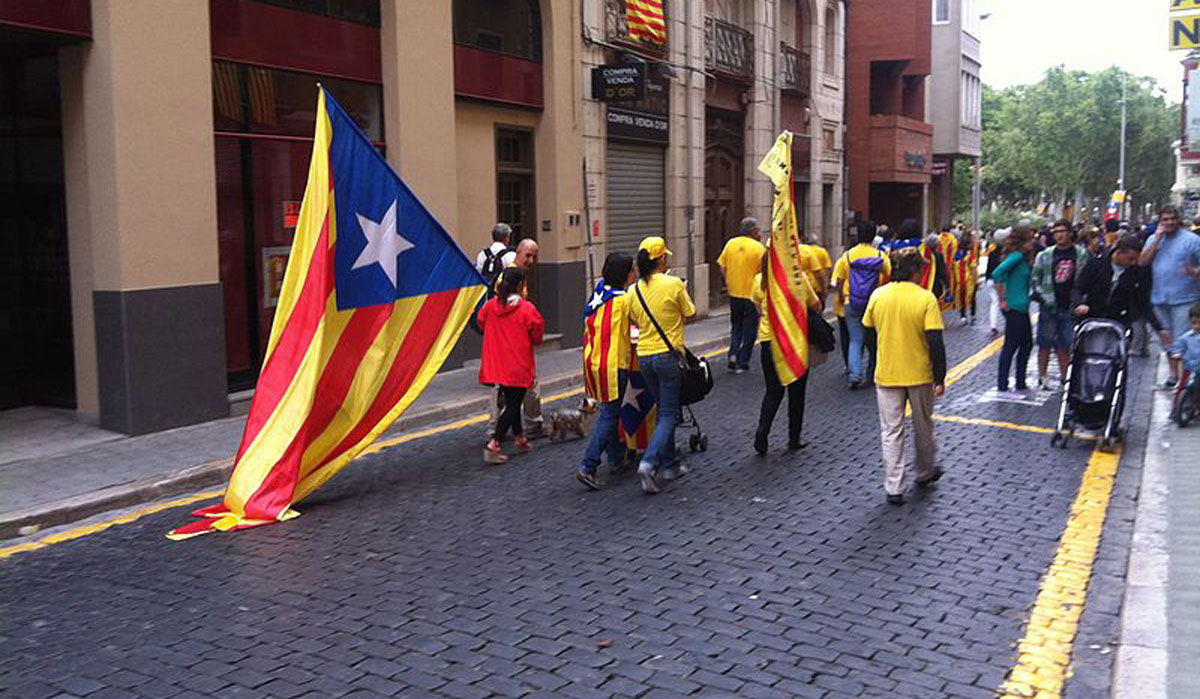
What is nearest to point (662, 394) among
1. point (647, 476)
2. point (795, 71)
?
point (647, 476)

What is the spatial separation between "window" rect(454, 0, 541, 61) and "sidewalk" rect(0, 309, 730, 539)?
5.44m

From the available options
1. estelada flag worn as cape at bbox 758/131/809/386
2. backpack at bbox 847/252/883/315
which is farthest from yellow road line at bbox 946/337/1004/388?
estelada flag worn as cape at bbox 758/131/809/386

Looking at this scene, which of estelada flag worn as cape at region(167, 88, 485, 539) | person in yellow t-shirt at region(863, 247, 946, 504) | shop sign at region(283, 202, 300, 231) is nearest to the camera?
estelada flag worn as cape at region(167, 88, 485, 539)

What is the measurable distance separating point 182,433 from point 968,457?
21.8 ft

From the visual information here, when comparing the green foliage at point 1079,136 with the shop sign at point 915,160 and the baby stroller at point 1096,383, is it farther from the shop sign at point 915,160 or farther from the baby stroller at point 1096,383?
the baby stroller at point 1096,383

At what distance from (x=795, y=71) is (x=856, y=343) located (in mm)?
16097

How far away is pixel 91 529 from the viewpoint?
7.19 m

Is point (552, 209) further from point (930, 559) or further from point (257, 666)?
point (257, 666)

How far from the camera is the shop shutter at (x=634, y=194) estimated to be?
18.6 m

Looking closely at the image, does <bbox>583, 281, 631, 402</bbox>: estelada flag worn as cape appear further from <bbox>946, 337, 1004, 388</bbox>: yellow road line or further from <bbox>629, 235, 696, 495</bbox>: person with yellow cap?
<bbox>946, 337, 1004, 388</bbox>: yellow road line

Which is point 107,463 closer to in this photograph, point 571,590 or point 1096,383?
point 571,590

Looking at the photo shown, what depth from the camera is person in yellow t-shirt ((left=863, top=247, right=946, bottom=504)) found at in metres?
7.48

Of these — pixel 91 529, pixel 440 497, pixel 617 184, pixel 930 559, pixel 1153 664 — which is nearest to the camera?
pixel 1153 664

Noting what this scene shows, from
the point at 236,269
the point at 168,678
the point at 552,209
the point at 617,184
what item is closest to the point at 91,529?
the point at 168,678
